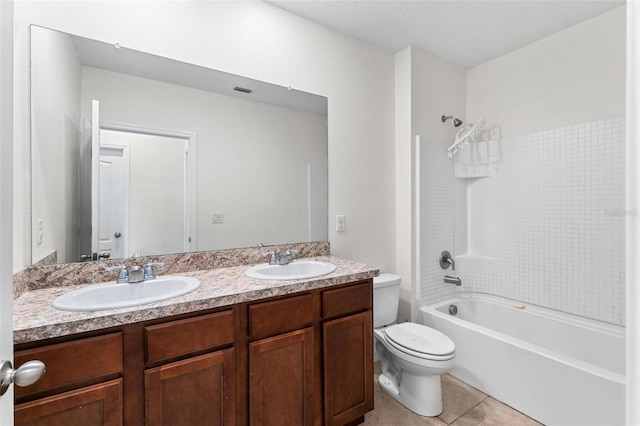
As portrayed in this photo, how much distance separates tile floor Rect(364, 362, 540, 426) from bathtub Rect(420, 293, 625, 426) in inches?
2.9

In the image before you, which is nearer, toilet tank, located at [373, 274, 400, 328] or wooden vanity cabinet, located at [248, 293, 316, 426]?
wooden vanity cabinet, located at [248, 293, 316, 426]

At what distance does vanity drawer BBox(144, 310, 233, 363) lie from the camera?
111 cm

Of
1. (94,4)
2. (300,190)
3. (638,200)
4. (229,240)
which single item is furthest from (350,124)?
(638,200)

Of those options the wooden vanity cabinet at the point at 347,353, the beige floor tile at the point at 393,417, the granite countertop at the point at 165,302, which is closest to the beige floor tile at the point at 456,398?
the beige floor tile at the point at 393,417

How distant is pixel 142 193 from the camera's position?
165 cm

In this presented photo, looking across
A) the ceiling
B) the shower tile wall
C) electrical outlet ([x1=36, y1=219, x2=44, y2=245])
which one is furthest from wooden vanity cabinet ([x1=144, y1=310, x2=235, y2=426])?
the ceiling

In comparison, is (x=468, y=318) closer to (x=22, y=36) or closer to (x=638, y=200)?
(x=638, y=200)

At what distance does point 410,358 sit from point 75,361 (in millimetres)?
1608

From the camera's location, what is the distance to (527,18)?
2.16 metres

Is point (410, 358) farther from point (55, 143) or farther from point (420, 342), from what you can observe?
point (55, 143)

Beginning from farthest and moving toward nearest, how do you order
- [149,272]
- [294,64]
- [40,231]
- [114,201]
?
[294,64]
[114,201]
[149,272]
[40,231]

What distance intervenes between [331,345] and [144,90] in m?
1.68

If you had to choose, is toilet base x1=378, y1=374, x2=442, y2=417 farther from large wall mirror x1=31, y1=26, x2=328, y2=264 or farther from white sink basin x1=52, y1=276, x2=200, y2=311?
white sink basin x1=52, y1=276, x2=200, y2=311

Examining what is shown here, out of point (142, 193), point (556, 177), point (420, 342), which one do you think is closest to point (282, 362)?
point (420, 342)
